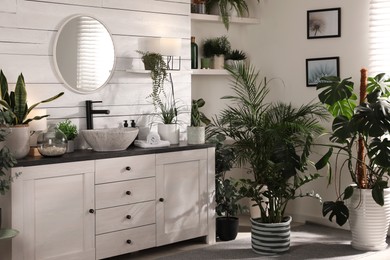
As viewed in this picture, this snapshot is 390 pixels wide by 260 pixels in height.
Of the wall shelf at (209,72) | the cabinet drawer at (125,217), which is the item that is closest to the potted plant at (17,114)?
the cabinet drawer at (125,217)

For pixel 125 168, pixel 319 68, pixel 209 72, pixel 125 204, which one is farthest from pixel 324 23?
pixel 125 204

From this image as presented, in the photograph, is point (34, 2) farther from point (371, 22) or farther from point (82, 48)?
point (371, 22)

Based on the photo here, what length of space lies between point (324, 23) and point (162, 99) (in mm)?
1764

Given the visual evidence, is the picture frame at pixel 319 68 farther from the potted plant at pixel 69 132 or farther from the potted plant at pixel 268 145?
the potted plant at pixel 69 132

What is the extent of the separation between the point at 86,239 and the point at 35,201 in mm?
516

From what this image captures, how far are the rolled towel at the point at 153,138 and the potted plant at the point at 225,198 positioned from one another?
1.97 feet

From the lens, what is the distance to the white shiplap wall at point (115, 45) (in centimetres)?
461

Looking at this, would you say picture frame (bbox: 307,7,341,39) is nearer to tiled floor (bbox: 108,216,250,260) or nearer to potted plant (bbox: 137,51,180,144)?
Result: potted plant (bbox: 137,51,180,144)

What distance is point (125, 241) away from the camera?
480cm

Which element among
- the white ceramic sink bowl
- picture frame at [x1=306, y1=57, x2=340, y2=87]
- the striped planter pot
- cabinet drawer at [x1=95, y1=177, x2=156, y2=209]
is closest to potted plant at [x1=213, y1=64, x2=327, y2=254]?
the striped planter pot

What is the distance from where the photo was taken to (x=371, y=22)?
5.80 metres

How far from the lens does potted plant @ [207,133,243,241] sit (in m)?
5.49

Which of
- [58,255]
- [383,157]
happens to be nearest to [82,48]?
[58,255]

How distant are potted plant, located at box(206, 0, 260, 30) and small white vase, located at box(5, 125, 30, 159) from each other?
2.56 meters
